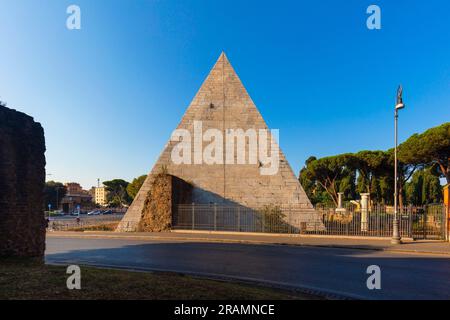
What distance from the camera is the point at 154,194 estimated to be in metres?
21.6

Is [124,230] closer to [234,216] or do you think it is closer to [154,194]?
[154,194]

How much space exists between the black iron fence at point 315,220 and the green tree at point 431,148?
11858 millimetres

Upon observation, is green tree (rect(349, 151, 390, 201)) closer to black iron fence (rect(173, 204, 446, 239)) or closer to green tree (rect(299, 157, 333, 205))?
green tree (rect(299, 157, 333, 205))

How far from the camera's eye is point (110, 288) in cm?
542

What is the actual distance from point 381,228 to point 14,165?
1746 centimetres

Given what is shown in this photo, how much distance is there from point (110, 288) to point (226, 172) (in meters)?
18.6

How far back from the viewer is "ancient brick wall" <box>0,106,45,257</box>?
7574 mm

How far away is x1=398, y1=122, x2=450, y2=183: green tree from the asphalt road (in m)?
20.8
